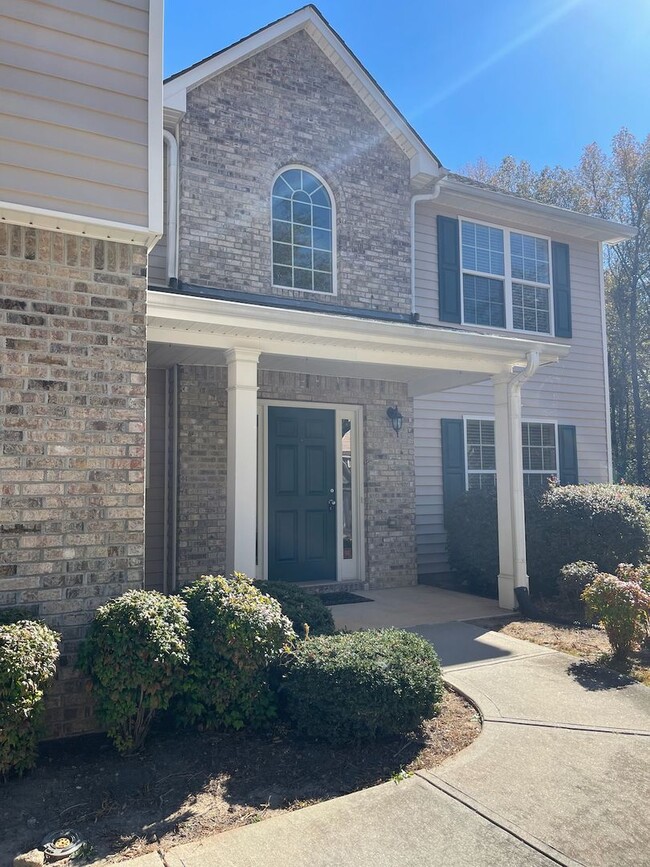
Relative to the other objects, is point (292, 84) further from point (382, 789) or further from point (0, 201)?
point (382, 789)

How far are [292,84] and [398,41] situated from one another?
2.88 meters

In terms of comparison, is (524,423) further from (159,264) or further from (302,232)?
(159,264)

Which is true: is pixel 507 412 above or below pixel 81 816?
above

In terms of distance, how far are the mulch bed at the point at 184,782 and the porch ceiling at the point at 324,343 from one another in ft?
10.2

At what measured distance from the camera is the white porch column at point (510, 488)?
7.57 metres

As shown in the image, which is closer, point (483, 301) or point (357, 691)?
point (357, 691)

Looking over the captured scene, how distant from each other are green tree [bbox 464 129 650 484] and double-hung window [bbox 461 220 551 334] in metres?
8.95

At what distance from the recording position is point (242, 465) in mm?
5680

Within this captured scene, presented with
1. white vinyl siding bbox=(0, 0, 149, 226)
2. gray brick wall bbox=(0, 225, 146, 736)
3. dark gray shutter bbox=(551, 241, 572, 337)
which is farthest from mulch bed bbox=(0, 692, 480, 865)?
dark gray shutter bbox=(551, 241, 572, 337)

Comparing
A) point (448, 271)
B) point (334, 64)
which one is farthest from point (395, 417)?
point (334, 64)

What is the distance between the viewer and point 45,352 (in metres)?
4.04

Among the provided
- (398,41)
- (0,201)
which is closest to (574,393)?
(398,41)

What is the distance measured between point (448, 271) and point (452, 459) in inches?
113

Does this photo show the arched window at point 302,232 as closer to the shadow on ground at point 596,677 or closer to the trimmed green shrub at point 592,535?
the trimmed green shrub at point 592,535
